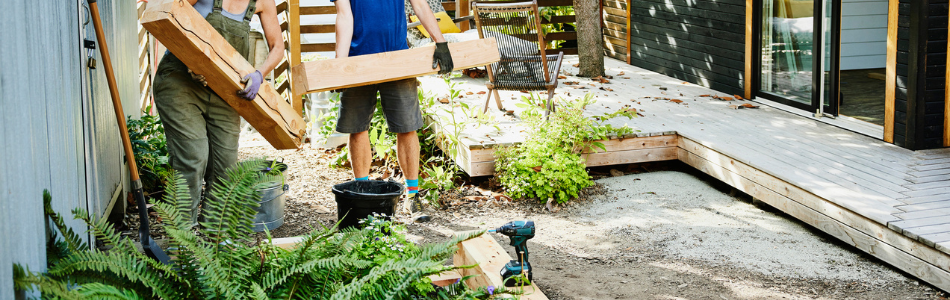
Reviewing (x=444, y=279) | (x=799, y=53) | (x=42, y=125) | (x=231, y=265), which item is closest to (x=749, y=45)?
(x=799, y=53)

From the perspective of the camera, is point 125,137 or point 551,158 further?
point 551,158

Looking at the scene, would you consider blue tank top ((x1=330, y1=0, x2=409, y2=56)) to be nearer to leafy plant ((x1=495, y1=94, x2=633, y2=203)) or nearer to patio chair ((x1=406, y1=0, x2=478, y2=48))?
leafy plant ((x1=495, y1=94, x2=633, y2=203))

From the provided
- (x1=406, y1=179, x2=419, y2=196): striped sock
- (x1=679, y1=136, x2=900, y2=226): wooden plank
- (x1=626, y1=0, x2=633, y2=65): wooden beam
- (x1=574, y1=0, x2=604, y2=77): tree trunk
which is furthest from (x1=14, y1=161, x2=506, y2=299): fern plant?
(x1=626, y1=0, x2=633, y2=65): wooden beam

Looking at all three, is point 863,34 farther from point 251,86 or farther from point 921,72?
point 251,86

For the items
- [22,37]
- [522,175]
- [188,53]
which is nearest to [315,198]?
[522,175]

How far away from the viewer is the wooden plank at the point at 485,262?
2.87 meters

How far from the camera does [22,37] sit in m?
1.85

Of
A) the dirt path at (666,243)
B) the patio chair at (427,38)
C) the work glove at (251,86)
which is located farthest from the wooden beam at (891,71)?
the work glove at (251,86)

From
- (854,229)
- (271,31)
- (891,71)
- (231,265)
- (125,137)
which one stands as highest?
(271,31)

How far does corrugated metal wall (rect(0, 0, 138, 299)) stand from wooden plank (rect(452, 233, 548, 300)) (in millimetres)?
1387

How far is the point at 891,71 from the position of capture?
209 inches

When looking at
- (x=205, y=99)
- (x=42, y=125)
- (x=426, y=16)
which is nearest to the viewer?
(x=42, y=125)

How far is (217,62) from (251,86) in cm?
22

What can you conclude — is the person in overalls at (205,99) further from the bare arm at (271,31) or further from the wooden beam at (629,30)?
the wooden beam at (629,30)
